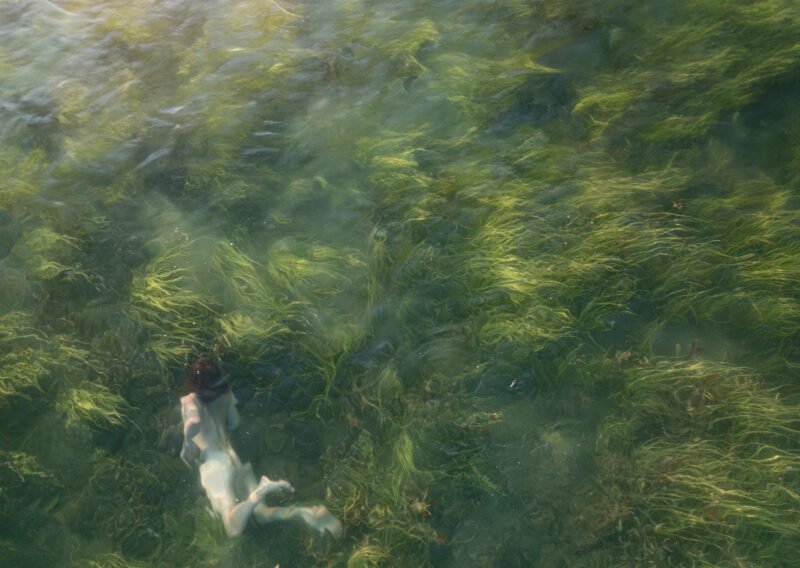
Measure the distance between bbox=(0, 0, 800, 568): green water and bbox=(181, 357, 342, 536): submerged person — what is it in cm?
10

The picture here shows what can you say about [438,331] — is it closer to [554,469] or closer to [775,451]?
[554,469]

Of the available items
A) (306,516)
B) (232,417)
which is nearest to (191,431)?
(232,417)

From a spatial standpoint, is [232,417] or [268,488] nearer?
[268,488]

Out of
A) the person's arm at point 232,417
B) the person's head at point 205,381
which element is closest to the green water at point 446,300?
the person's arm at point 232,417

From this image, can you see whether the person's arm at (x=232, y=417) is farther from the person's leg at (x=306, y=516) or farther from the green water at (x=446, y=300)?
the person's leg at (x=306, y=516)

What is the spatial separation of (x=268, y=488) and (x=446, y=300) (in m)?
1.64

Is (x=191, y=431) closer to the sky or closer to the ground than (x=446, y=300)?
closer to the ground

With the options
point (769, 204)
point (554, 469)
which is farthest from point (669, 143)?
point (554, 469)

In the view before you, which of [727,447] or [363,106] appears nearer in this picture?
[727,447]

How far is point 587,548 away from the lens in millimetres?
3166

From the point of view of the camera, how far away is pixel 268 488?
365 cm

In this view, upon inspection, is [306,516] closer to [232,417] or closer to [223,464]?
[223,464]

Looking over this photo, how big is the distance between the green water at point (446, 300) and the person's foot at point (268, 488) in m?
0.14

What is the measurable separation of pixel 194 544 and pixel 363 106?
3.67 meters
